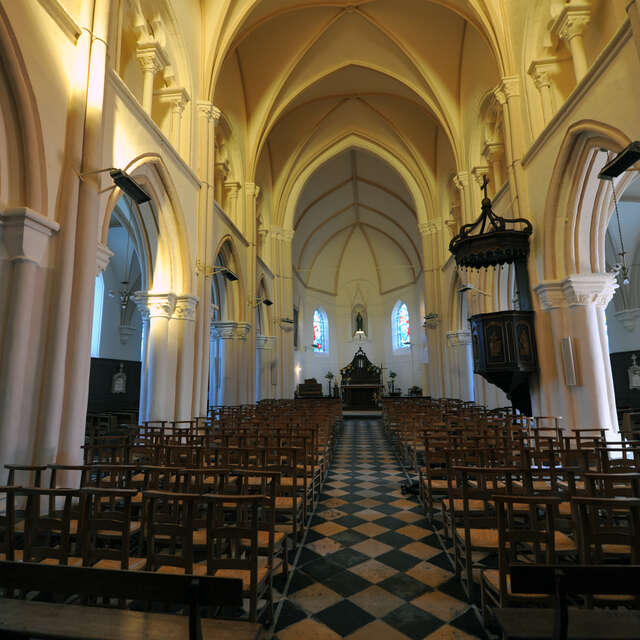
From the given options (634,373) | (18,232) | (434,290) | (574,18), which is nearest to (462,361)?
(434,290)

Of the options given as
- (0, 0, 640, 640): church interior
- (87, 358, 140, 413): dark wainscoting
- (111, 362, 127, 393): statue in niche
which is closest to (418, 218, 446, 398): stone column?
(0, 0, 640, 640): church interior

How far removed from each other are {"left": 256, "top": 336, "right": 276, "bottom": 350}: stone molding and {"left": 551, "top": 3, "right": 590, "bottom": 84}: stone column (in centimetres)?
1502

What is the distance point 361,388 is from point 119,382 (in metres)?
13.2

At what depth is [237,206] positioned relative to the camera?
16797 mm

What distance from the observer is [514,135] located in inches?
435

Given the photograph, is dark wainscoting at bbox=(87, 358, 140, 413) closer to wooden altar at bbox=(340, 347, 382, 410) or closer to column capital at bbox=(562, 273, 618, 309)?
wooden altar at bbox=(340, 347, 382, 410)

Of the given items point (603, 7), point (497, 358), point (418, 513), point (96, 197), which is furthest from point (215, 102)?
point (418, 513)

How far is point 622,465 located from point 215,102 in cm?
1520

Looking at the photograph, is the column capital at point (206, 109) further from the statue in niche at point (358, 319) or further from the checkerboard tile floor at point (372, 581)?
the statue in niche at point (358, 319)

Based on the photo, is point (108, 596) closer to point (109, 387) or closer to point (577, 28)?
point (577, 28)

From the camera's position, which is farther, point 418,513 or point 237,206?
point 237,206

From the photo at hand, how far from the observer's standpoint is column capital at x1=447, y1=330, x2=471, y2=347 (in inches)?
739

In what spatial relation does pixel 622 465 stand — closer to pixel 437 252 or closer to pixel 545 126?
pixel 545 126

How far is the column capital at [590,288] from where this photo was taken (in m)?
9.23
